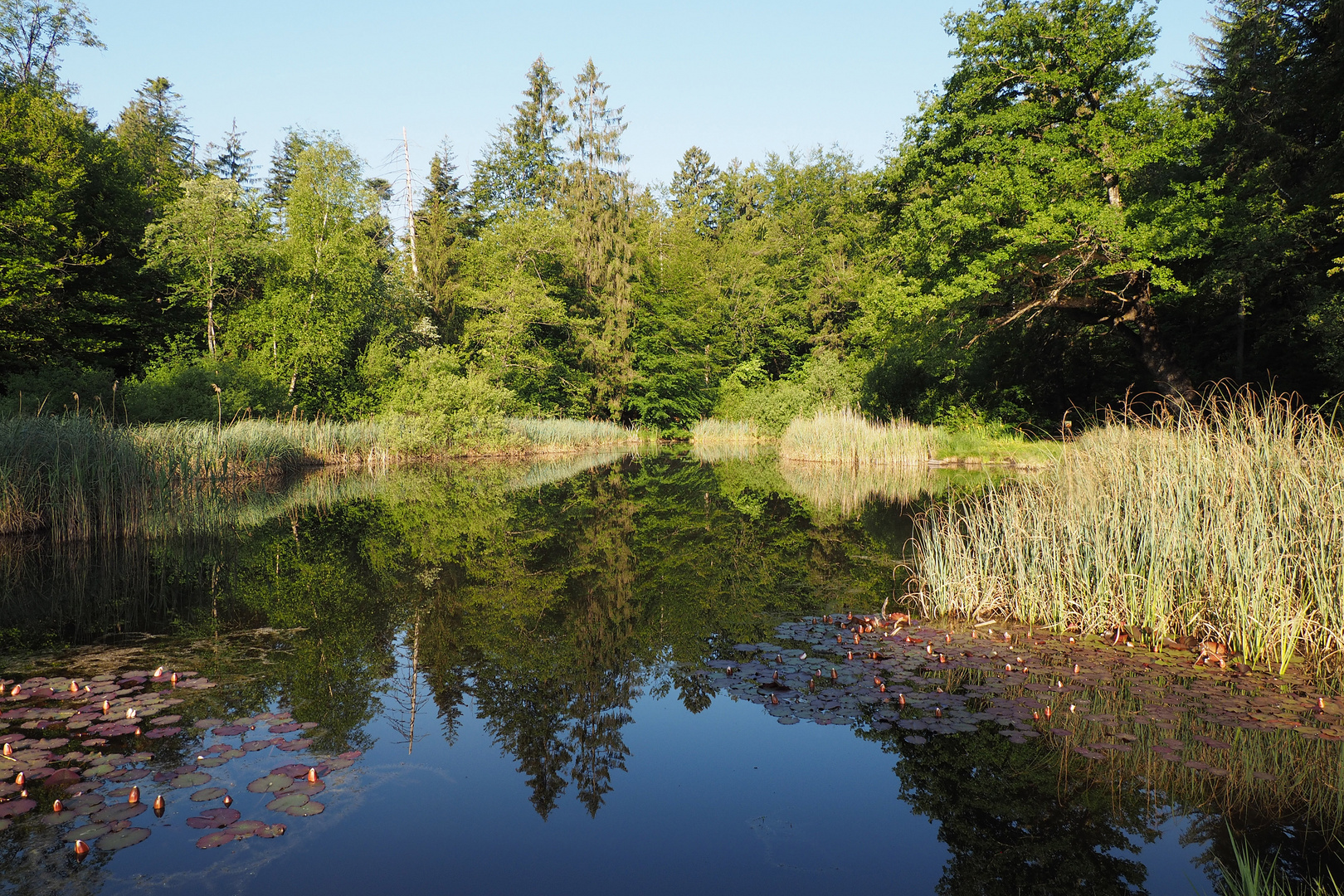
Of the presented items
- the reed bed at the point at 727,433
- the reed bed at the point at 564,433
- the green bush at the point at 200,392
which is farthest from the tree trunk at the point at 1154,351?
the green bush at the point at 200,392

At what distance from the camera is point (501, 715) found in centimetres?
479

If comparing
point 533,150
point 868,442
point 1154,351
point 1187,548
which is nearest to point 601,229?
point 533,150

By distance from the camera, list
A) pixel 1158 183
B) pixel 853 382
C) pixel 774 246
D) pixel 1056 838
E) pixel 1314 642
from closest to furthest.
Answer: pixel 1056 838 → pixel 1314 642 → pixel 1158 183 → pixel 853 382 → pixel 774 246

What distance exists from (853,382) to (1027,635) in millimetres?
27507

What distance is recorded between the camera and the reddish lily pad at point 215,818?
11.2 ft

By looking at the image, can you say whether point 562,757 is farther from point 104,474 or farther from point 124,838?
point 104,474

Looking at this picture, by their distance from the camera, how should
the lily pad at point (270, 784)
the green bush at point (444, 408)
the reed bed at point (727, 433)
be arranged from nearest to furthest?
1. the lily pad at point (270, 784)
2. the green bush at point (444, 408)
3. the reed bed at point (727, 433)

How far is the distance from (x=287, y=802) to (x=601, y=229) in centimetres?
3548

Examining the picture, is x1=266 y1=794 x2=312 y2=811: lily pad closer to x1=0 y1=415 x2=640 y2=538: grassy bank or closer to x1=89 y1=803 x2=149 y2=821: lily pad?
x1=89 y1=803 x2=149 y2=821: lily pad

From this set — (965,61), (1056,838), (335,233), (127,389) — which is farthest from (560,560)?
(335,233)

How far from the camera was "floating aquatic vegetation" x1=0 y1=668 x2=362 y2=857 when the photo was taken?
11.2 feet

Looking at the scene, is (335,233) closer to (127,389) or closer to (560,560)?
(127,389)

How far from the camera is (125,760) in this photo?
13.1 feet

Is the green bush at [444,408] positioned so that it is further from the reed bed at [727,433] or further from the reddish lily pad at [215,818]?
the reddish lily pad at [215,818]
